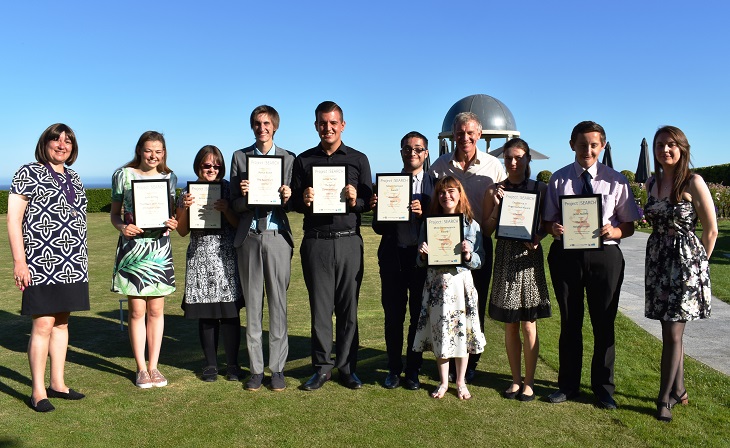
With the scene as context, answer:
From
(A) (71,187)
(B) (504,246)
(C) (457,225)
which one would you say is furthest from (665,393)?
(A) (71,187)

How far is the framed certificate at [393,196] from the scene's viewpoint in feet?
16.9

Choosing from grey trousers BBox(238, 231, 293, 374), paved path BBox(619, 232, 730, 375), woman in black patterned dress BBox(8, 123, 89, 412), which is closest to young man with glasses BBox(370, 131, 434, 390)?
grey trousers BBox(238, 231, 293, 374)

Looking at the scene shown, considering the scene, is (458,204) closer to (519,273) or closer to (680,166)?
(519,273)

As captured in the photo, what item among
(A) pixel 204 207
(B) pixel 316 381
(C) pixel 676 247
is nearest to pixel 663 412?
(C) pixel 676 247

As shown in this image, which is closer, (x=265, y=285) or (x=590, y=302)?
(x=590, y=302)

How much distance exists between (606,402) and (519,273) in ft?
3.79

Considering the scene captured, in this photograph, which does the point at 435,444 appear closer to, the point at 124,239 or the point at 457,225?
the point at 457,225

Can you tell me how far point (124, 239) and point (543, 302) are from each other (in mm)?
3461

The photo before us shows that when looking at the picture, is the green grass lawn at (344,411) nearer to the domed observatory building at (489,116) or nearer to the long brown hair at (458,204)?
the long brown hair at (458,204)

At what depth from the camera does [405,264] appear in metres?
5.35

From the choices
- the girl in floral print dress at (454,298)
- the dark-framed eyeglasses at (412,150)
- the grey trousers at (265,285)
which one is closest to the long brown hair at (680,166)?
the girl in floral print dress at (454,298)

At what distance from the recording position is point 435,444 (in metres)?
4.18

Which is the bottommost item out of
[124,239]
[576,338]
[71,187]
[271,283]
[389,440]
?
[389,440]

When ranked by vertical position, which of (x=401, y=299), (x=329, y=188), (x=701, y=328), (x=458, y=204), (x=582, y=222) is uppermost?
(x=329, y=188)
